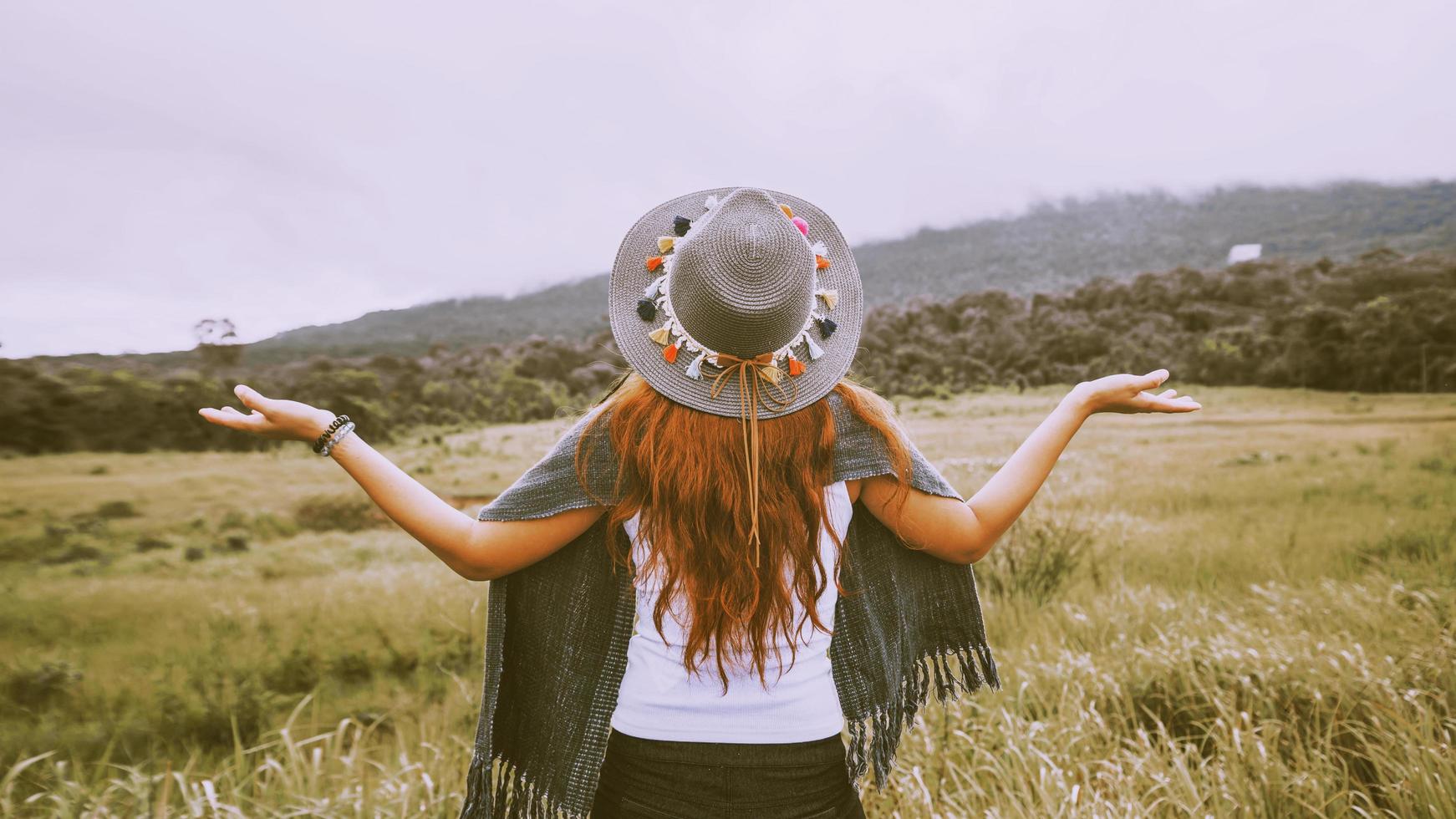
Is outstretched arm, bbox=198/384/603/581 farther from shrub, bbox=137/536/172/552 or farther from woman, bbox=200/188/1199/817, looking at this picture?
shrub, bbox=137/536/172/552

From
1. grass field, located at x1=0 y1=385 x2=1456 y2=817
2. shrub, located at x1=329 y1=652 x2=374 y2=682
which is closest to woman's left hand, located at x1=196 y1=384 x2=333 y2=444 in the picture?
grass field, located at x1=0 y1=385 x2=1456 y2=817

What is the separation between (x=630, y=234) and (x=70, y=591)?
4895 mm

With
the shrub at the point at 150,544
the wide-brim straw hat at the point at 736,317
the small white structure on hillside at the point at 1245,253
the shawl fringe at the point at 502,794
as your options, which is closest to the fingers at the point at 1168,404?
the wide-brim straw hat at the point at 736,317

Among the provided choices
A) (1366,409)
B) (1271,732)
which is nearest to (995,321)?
(1366,409)

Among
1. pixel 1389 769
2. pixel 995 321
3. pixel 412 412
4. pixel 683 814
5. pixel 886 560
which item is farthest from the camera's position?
pixel 995 321

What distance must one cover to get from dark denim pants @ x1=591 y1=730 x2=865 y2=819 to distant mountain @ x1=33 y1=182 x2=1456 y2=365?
5205mm

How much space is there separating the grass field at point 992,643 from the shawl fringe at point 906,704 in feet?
2.53

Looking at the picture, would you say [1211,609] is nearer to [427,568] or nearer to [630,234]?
[630,234]

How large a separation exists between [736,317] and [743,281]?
6 cm

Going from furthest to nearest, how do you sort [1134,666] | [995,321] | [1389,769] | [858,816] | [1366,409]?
[995,321], [1366,409], [1134,666], [1389,769], [858,816]

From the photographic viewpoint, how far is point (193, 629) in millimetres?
4590

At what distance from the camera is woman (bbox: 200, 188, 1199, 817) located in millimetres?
1169

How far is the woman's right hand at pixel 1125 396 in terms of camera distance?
1.36 meters

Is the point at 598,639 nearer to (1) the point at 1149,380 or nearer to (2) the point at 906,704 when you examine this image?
(2) the point at 906,704
